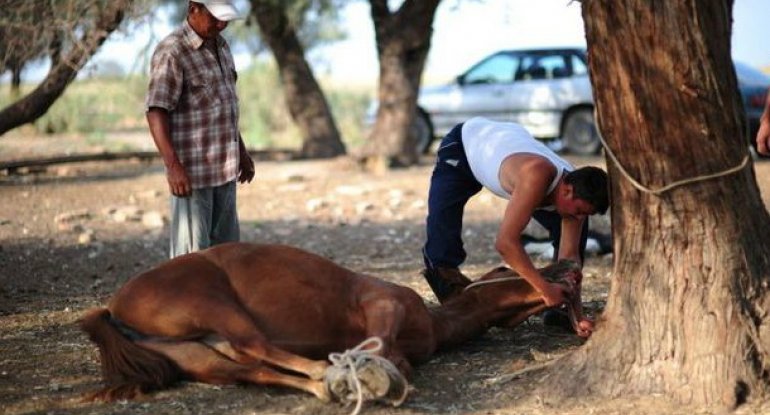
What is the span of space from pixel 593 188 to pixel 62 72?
561 cm

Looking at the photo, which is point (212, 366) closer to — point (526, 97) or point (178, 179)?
point (178, 179)

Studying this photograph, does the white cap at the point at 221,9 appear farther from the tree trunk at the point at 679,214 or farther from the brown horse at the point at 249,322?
the tree trunk at the point at 679,214

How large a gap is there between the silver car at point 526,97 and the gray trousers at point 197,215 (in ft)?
42.7

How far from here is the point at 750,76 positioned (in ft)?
60.6

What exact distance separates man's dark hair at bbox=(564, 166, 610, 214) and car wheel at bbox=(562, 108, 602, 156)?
1350 centimetres

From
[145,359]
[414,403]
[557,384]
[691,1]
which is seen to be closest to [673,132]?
[691,1]

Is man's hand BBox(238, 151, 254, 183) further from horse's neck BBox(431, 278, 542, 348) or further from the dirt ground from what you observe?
horse's neck BBox(431, 278, 542, 348)

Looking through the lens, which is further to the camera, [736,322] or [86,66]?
[86,66]

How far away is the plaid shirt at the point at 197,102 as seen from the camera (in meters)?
6.15

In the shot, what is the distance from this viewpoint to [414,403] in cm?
486

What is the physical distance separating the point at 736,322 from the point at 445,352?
1.46 meters

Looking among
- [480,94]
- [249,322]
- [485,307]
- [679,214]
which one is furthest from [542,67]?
[249,322]

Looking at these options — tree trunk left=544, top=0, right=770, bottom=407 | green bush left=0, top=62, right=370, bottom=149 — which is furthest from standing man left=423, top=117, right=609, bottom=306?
green bush left=0, top=62, right=370, bottom=149

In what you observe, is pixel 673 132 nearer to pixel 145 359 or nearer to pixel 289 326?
pixel 289 326
